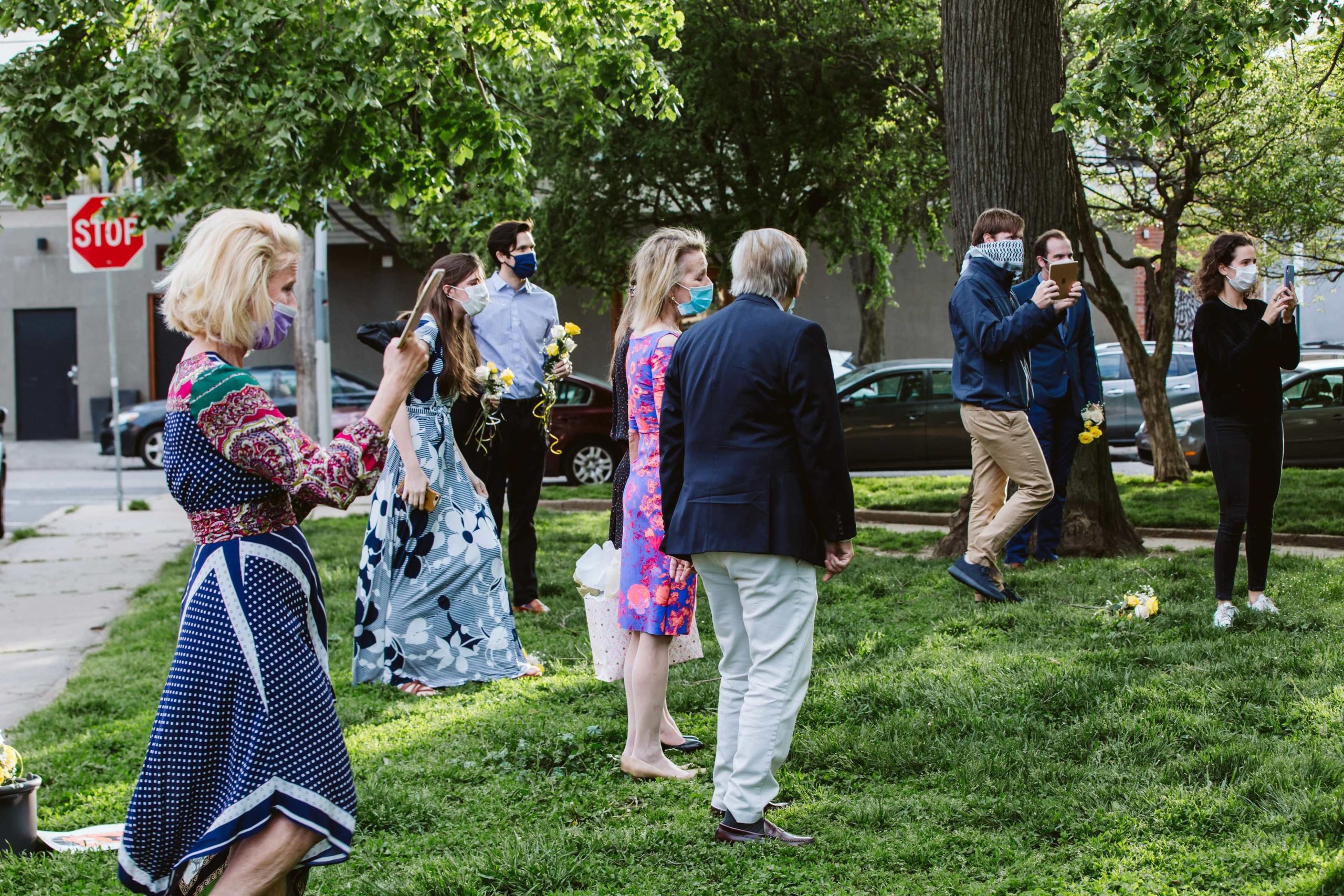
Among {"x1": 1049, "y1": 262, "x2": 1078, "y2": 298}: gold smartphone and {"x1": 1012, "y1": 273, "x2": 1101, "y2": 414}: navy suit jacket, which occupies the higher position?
{"x1": 1049, "y1": 262, "x2": 1078, "y2": 298}: gold smartphone

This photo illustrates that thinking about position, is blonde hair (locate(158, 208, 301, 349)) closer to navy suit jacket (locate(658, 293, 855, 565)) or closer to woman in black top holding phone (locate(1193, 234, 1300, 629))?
navy suit jacket (locate(658, 293, 855, 565))

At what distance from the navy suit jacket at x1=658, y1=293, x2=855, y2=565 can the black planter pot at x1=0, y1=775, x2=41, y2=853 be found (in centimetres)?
218

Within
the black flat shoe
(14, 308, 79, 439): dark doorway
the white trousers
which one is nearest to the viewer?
the white trousers

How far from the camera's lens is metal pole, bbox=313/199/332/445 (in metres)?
17.6

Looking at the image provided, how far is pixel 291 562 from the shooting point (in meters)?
2.82

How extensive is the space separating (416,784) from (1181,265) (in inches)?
841

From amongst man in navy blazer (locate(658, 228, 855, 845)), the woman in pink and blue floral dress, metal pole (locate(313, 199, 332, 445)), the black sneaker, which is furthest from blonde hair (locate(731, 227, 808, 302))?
metal pole (locate(313, 199, 332, 445))

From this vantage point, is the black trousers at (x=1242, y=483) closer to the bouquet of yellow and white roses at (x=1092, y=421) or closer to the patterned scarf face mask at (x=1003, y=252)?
the patterned scarf face mask at (x=1003, y=252)

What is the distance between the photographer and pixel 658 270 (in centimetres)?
457

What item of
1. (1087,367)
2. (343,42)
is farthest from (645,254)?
(343,42)

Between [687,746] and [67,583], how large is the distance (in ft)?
23.0

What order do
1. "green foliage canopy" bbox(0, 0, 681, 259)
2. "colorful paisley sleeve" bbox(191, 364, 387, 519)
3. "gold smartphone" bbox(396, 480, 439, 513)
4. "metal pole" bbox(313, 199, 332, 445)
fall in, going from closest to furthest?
"colorful paisley sleeve" bbox(191, 364, 387, 519)
"gold smartphone" bbox(396, 480, 439, 513)
"green foliage canopy" bbox(0, 0, 681, 259)
"metal pole" bbox(313, 199, 332, 445)

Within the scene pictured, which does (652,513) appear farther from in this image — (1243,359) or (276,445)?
(1243,359)

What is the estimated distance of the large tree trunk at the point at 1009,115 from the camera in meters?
8.38
